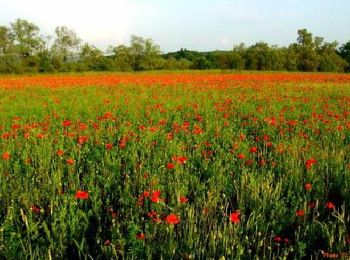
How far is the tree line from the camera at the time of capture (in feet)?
212

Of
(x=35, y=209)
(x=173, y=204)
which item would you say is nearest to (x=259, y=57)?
(x=173, y=204)

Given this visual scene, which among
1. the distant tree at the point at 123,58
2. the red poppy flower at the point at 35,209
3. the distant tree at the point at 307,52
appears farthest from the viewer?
the distant tree at the point at 123,58

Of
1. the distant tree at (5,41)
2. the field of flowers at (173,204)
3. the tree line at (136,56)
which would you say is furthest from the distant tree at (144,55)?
the field of flowers at (173,204)

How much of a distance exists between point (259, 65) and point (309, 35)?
1273 centimetres

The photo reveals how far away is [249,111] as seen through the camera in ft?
34.1

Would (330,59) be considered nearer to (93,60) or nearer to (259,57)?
(259,57)

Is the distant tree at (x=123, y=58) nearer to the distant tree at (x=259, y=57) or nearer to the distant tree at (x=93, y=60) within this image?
the distant tree at (x=93, y=60)

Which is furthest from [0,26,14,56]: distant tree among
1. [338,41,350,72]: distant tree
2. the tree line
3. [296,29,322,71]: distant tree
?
[338,41,350,72]: distant tree

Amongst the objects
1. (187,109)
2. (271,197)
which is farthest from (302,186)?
(187,109)

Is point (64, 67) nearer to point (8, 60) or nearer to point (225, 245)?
point (8, 60)

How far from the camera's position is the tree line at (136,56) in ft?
212

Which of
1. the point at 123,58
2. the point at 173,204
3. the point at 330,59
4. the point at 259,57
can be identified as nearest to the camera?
the point at 173,204

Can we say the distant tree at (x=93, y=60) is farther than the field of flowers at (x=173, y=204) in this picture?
Yes

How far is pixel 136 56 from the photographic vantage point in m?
81.3
